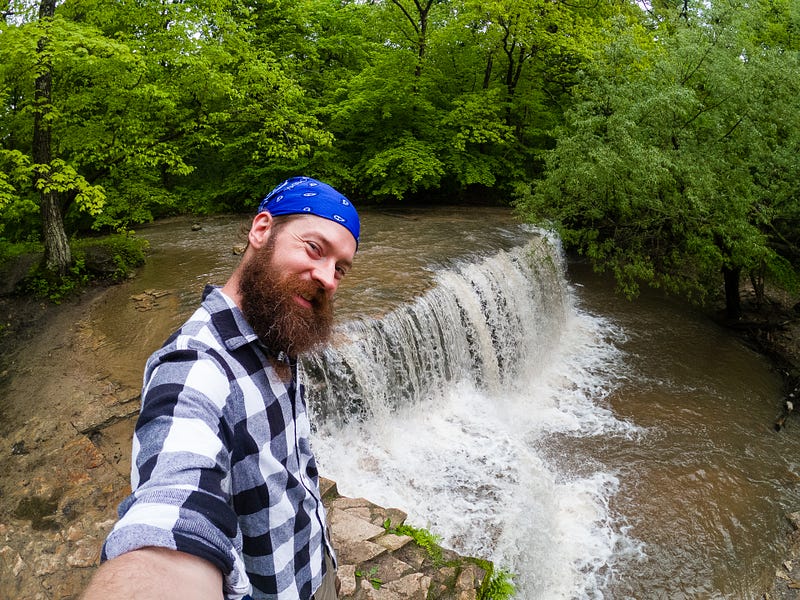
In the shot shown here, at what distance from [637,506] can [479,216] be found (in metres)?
9.35

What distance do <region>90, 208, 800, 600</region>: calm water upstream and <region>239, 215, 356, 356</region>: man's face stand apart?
3929mm

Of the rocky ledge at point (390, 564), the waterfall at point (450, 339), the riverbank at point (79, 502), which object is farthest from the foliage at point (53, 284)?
the rocky ledge at point (390, 564)

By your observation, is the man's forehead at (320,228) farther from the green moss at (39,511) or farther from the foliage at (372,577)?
the green moss at (39,511)

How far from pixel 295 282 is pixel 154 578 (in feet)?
2.46

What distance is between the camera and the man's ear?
1386 mm

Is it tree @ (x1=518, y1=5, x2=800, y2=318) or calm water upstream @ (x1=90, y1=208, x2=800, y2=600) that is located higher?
tree @ (x1=518, y1=5, x2=800, y2=318)

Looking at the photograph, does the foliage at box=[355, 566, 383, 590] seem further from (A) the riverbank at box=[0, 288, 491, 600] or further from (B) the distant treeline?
(B) the distant treeline

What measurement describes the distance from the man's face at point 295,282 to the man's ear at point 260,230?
0.02 metres

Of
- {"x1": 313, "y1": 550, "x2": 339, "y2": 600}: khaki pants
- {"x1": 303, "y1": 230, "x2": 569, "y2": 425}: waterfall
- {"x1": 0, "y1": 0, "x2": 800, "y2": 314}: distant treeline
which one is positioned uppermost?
{"x1": 0, "y1": 0, "x2": 800, "y2": 314}: distant treeline

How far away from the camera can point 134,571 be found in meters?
0.77

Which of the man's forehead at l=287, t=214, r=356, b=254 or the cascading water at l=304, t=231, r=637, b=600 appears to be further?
the cascading water at l=304, t=231, r=637, b=600

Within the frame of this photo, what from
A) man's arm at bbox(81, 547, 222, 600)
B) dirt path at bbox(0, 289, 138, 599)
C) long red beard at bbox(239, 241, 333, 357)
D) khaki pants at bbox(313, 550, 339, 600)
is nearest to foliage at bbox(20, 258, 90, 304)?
dirt path at bbox(0, 289, 138, 599)

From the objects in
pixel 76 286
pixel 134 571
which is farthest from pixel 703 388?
pixel 76 286

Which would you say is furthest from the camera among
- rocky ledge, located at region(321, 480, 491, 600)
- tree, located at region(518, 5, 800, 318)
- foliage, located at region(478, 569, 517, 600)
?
tree, located at region(518, 5, 800, 318)
